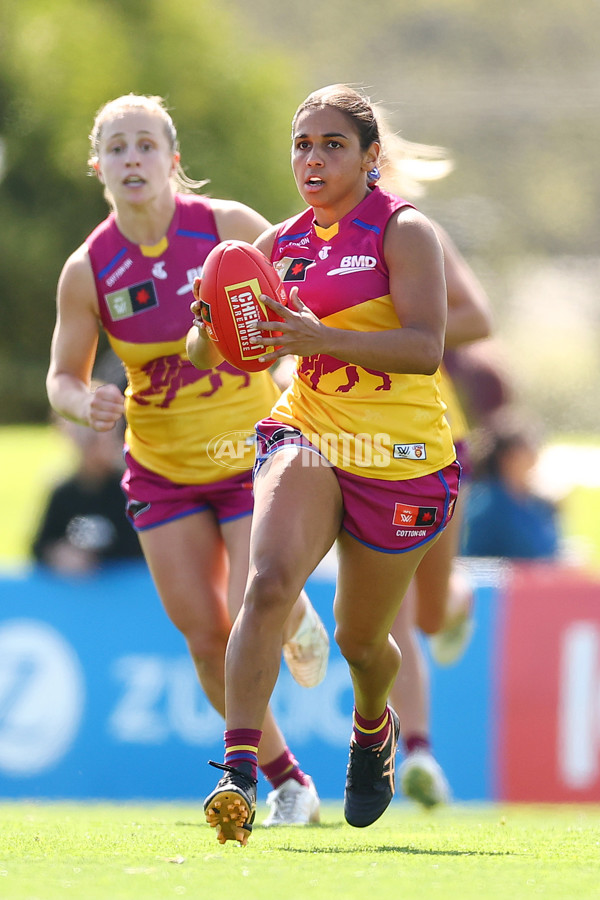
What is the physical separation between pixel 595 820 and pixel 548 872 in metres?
2.62

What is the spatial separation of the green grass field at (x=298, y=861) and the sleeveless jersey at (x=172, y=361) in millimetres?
1376

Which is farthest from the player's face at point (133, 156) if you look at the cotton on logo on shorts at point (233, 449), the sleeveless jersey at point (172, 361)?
the cotton on logo on shorts at point (233, 449)

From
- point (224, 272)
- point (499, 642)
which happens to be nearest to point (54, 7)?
point (499, 642)

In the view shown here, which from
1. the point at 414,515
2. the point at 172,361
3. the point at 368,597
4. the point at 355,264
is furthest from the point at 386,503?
the point at 172,361

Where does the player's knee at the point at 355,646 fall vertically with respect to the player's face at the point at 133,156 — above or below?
below

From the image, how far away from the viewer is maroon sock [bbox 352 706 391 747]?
502 cm

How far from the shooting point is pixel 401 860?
4355mm

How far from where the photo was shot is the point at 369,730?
5027 mm

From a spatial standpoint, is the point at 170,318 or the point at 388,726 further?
the point at 170,318

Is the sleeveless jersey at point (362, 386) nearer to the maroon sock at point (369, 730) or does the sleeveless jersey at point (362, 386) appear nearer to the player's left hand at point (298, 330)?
the player's left hand at point (298, 330)

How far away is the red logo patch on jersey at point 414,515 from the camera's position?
4.51 metres

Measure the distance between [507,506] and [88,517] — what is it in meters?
2.77

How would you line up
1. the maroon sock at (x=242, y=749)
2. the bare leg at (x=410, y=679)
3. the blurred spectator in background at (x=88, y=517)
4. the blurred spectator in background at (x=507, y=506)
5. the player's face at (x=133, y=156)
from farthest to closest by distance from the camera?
the blurred spectator in background at (x=507, y=506) < the blurred spectator in background at (x=88, y=517) < the bare leg at (x=410, y=679) < the player's face at (x=133, y=156) < the maroon sock at (x=242, y=749)

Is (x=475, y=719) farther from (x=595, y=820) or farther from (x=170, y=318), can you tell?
(x=170, y=318)
